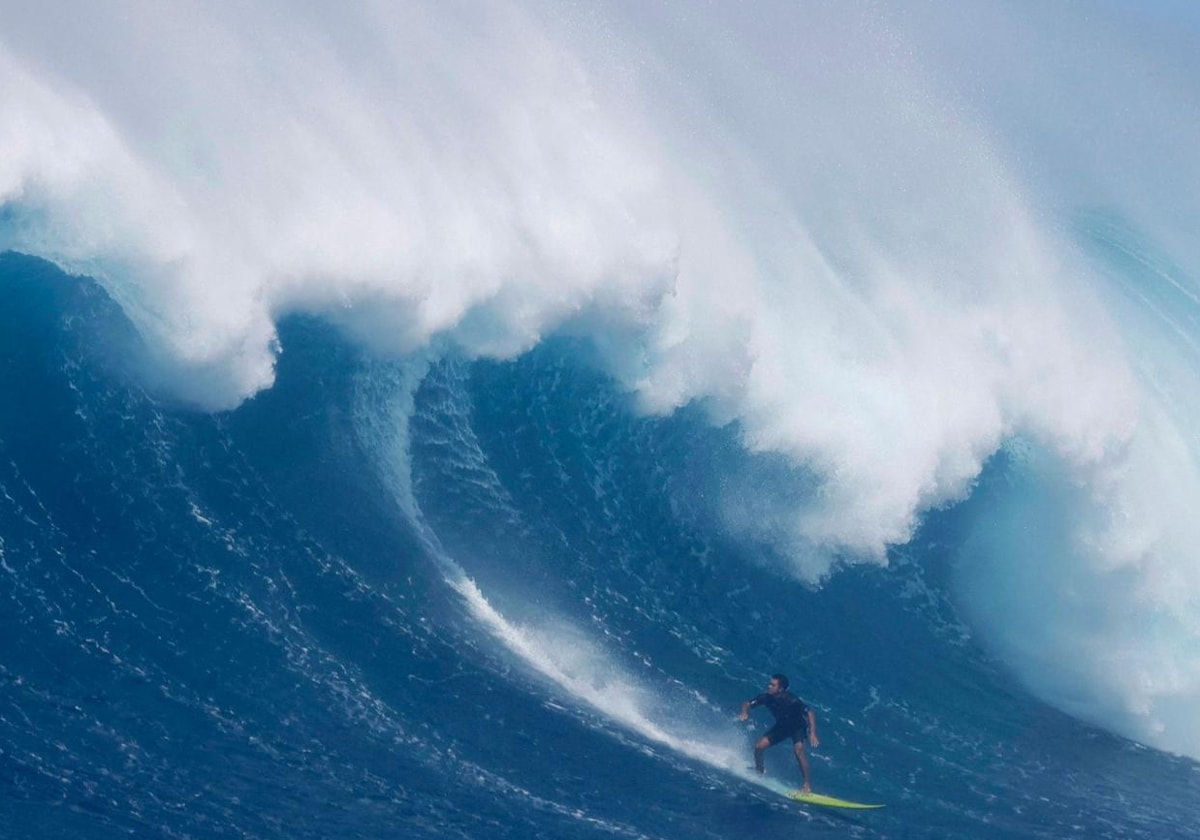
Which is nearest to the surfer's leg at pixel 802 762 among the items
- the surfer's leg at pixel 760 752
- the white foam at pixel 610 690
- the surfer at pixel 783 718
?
the surfer at pixel 783 718

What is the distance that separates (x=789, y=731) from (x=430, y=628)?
3123 mm

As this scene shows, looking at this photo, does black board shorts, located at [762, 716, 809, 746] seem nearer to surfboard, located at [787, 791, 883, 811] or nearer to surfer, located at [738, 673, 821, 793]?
surfer, located at [738, 673, 821, 793]

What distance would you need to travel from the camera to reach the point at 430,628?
36.5 feet

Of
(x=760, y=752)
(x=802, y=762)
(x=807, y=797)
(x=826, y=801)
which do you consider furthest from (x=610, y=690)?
(x=826, y=801)

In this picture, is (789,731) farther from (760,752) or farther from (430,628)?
(430,628)

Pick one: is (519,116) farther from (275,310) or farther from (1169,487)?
(1169,487)

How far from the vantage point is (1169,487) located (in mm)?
17125

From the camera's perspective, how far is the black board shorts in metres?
10.3

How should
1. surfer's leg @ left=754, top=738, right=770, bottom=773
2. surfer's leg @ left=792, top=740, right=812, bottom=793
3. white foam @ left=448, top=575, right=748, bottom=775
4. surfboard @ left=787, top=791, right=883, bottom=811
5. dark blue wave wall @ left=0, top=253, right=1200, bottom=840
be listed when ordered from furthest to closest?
white foam @ left=448, top=575, right=748, bottom=775, surfer's leg @ left=754, top=738, right=770, bottom=773, surfer's leg @ left=792, top=740, right=812, bottom=793, surfboard @ left=787, top=791, right=883, bottom=811, dark blue wave wall @ left=0, top=253, right=1200, bottom=840

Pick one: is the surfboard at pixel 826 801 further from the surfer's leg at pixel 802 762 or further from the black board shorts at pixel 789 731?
the black board shorts at pixel 789 731

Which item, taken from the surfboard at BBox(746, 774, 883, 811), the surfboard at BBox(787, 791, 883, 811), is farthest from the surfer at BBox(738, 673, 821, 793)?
the surfboard at BBox(787, 791, 883, 811)

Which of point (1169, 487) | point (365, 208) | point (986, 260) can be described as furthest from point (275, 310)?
point (1169, 487)

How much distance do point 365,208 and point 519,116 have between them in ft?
8.12

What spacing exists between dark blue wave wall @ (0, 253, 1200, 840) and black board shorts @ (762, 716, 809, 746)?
326 millimetres
